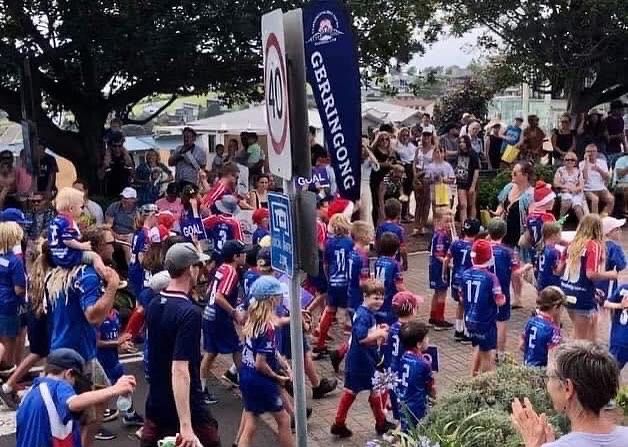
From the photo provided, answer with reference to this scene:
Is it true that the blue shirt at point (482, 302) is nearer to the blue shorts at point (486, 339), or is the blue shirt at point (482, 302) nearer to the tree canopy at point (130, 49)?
the blue shorts at point (486, 339)

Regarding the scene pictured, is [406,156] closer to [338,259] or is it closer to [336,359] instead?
[338,259]

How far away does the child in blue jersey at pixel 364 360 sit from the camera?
7.00m

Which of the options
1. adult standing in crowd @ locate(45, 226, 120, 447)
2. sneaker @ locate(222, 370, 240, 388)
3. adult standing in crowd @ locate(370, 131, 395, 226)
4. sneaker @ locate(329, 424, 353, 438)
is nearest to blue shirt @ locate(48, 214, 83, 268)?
adult standing in crowd @ locate(45, 226, 120, 447)

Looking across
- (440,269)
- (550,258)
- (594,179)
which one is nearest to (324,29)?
(550,258)

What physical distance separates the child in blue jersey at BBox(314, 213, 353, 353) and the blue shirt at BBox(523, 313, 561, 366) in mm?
2763

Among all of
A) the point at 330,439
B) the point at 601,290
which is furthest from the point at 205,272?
the point at 601,290

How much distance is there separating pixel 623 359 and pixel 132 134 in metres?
22.7

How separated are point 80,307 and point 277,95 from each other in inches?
134

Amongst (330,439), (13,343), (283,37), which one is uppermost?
(283,37)

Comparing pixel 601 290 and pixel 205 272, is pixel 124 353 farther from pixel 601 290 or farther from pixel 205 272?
pixel 601 290

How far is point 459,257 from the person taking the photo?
30.7 ft

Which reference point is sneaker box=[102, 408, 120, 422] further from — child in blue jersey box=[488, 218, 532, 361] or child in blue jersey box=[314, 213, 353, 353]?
child in blue jersey box=[488, 218, 532, 361]

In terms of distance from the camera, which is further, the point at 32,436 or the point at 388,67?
the point at 388,67

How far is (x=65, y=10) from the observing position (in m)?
13.0
